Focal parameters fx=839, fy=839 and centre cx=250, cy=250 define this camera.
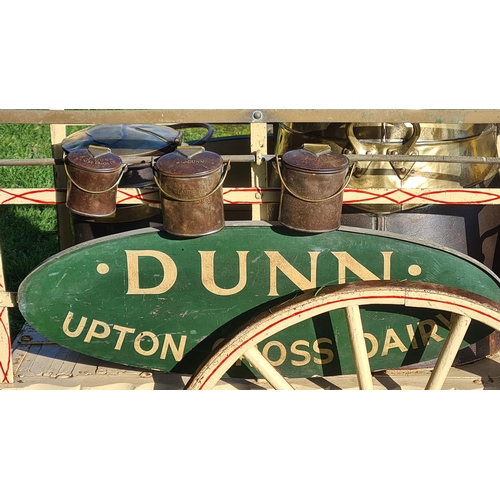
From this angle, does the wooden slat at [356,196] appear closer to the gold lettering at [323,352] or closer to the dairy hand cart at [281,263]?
the dairy hand cart at [281,263]

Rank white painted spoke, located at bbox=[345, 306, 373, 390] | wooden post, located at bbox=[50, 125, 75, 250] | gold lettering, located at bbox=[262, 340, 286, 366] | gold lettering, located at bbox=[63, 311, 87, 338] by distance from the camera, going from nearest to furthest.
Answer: white painted spoke, located at bbox=[345, 306, 373, 390]
gold lettering, located at bbox=[63, 311, 87, 338]
gold lettering, located at bbox=[262, 340, 286, 366]
wooden post, located at bbox=[50, 125, 75, 250]

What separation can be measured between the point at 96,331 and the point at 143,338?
0.21 m

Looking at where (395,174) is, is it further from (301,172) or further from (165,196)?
(165,196)

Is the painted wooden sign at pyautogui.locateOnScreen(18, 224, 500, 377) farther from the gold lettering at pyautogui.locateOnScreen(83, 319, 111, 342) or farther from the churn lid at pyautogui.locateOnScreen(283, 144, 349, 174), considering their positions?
the churn lid at pyautogui.locateOnScreen(283, 144, 349, 174)

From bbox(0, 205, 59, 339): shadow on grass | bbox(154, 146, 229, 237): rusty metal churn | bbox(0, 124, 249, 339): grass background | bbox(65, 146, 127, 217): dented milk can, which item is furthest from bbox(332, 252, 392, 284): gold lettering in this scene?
bbox(0, 205, 59, 339): shadow on grass

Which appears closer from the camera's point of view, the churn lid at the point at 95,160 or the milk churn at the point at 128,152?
the churn lid at the point at 95,160

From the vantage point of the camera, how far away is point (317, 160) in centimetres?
335

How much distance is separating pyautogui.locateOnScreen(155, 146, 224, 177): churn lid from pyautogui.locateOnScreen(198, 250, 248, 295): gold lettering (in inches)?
15.4

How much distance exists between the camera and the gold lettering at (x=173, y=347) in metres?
3.73

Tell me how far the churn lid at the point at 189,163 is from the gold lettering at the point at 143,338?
0.78 meters

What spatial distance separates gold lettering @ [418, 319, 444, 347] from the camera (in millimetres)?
3717

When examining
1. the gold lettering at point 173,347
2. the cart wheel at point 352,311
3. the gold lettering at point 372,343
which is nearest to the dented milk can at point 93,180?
the gold lettering at point 173,347

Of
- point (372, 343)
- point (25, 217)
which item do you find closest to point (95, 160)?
point (372, 343)

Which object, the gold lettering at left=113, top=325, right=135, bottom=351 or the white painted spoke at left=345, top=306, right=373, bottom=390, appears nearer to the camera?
the white painted spoke at left=345, top=306, right=373, bottom=390
